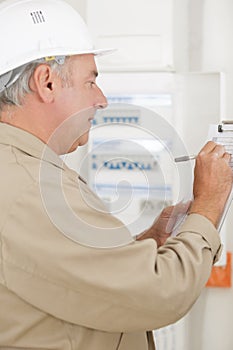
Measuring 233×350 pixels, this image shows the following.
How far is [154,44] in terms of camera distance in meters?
2.00

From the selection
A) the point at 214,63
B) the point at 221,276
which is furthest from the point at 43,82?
the point at 221,276

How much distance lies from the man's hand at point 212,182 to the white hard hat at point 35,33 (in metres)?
0.26

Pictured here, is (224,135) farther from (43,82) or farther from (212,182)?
(43,82)

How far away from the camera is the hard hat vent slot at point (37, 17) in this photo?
102 centimetres

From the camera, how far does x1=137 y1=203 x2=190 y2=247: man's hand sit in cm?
117

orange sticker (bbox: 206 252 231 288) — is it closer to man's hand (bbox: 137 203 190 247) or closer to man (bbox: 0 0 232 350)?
man's hand (bbox: 137 203 190 247)

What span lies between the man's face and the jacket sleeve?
0.54 feet

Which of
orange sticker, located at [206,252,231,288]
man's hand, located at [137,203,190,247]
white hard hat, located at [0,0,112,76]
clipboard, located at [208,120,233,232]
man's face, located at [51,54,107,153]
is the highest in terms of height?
white hard hat, located at [0,0,112,76]

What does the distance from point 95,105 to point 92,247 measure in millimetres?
290

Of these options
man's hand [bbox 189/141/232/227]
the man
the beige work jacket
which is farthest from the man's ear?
man's hand [bbox 189/141/232/227]

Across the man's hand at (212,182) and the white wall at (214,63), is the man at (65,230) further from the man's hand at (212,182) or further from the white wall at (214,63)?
the white wall at (214,63)

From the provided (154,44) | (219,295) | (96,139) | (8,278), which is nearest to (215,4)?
(154,44)

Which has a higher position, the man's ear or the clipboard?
the man's ear

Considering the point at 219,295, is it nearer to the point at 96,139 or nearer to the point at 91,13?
the point at 96,139
